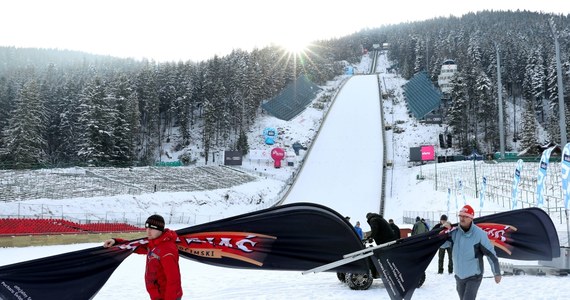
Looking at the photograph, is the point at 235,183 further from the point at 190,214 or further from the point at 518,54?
the point at 518,54

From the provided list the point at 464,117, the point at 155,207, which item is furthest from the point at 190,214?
the point at 464,117

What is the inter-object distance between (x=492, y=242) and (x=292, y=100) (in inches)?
3514

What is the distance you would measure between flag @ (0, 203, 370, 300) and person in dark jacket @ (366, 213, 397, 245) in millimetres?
4590

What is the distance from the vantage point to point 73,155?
63625mm

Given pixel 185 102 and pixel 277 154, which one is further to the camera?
pixel 185 102

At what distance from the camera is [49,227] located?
2333cm

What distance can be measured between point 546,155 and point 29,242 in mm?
23134

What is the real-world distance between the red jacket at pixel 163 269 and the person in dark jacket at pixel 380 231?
5772 mm

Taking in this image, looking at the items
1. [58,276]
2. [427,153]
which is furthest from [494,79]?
[58,276]

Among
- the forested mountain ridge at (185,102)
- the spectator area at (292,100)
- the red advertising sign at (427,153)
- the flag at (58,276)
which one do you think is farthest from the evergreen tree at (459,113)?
the flag at (58,276)

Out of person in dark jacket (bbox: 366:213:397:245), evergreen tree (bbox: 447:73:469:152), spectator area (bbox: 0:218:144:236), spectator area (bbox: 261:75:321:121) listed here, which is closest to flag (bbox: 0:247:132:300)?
person in dark jacket (bbox: 366:213:397:245)

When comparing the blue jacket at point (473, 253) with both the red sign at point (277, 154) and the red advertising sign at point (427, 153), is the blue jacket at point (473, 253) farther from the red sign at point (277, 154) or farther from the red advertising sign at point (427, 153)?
the red sign at point (277, 154)

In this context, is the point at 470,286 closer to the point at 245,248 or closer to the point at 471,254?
the point at 471,254

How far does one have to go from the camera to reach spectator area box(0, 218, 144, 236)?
69.5ft
